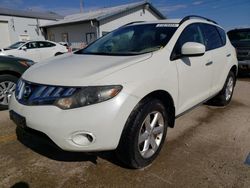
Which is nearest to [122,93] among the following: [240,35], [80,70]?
[80,70]

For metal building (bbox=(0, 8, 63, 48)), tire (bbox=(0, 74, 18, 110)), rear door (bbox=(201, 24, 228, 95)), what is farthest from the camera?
metal building (bbox=(0, 8, 63, 48))

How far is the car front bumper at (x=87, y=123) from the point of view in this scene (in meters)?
2.17

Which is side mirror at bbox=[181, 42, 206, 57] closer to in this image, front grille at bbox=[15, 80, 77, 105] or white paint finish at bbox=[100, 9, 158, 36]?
front grille at bbox=[15, 80, 77, 105]

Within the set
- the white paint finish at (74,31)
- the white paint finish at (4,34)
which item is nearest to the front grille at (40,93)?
the white paint finish at (74,31)

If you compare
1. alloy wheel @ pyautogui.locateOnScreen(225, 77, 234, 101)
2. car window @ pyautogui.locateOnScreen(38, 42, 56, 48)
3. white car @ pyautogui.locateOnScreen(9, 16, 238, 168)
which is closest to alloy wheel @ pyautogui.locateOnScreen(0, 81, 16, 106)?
white car @ pyautogui.locateOnScreen(9, 16, 238, 168)

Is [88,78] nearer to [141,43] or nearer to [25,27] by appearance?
[141,43]

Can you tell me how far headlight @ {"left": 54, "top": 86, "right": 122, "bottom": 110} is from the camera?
2.20 m

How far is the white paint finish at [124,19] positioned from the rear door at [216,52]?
16016mm

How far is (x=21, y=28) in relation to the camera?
23938 mm

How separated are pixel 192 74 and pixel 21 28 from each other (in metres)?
24.3

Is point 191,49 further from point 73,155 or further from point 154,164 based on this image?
point 73,155

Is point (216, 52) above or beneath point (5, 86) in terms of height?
above

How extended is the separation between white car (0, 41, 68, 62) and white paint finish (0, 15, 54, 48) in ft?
37.4

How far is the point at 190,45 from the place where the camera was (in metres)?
2.96
